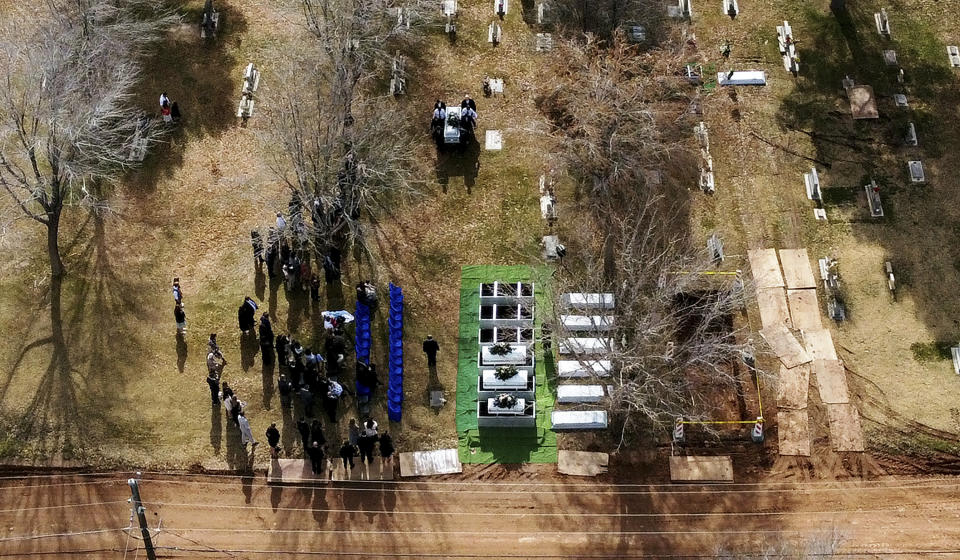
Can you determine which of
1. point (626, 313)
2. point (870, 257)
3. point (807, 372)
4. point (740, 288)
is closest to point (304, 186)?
point (626, 313)

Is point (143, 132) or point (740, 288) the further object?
point (143, 132)

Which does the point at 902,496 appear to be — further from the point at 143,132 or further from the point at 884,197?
the point at 143,132

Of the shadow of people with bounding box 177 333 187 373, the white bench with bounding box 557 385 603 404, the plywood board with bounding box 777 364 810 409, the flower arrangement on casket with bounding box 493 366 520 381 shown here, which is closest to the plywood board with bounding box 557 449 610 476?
the white bench with bounding box 557 385 603 404

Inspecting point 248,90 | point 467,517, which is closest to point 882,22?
point 248,90

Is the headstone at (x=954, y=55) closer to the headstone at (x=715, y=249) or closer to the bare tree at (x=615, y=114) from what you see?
the bare tree at (x=615, y=114)

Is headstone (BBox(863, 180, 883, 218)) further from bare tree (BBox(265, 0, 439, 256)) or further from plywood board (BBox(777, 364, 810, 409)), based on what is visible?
bare tree (BBox(265, 0, 439, 256))
